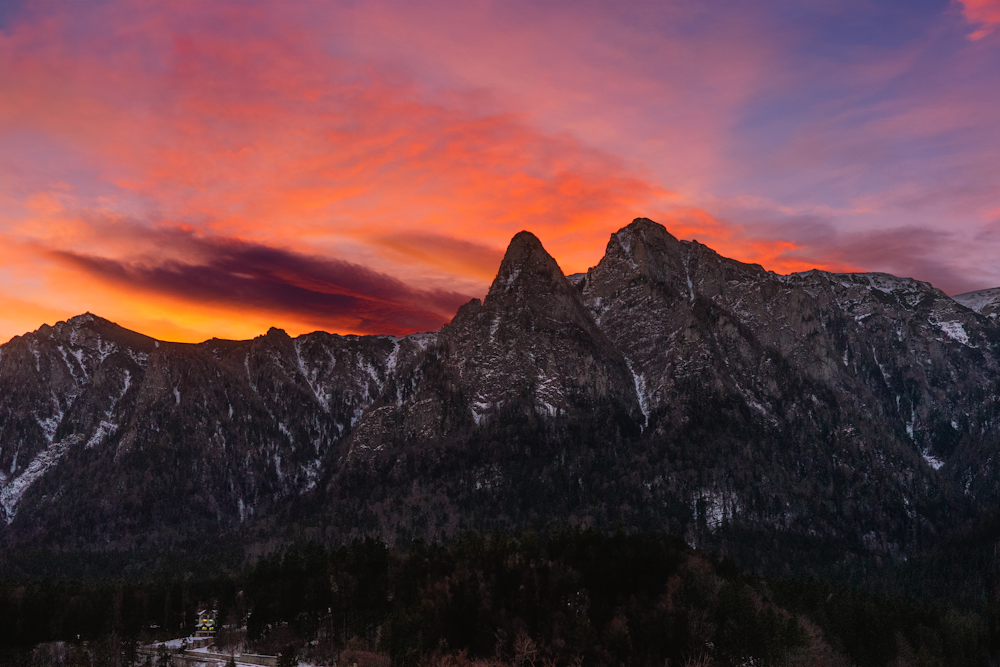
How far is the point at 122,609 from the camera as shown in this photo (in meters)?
196

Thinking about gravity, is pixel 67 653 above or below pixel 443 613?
below

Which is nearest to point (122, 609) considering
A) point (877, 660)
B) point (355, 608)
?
point (355, 608)

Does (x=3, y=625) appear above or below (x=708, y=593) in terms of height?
below

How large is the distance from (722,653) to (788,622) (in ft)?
50.2

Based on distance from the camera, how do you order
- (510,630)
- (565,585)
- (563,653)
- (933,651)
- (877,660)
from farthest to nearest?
(933,651) < (877,660) < (565,585) < (510,630) < (563,653)

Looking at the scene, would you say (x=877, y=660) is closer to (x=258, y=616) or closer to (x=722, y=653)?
(x=722, y=653)

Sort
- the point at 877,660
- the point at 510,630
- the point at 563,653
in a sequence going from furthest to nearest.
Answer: the point at 877,660, the point at 510,630, the point at 563,653

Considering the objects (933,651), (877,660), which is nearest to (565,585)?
(877,660)

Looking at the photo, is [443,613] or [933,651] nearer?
[443,613]

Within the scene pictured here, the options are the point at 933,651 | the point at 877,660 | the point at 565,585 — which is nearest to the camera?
the point at 565,585

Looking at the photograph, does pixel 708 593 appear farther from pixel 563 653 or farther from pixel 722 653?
pixel 563 653

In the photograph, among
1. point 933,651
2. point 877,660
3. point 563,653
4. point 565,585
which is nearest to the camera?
point 563,653

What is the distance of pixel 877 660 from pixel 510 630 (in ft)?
261

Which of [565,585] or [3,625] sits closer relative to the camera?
[565,585]
